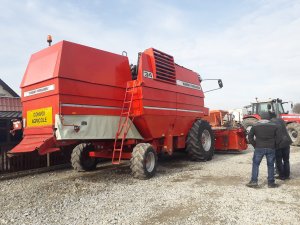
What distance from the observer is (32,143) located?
22.9ft

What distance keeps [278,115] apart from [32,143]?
12.3 m

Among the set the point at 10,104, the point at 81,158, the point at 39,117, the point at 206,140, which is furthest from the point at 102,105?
the point at 10,104

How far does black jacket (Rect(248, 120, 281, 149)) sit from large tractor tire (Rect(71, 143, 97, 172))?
467cm

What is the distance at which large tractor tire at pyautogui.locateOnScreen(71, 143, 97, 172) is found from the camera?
28.5ft

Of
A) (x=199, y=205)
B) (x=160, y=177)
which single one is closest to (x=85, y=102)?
(x=160, y=177)

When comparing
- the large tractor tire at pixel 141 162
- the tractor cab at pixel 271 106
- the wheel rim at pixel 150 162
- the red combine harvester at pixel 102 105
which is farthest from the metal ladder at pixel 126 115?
the tractor cab at pixel 271 106

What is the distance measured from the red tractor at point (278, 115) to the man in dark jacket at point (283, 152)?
7.92 m

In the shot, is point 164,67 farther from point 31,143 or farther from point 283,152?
point 31,143

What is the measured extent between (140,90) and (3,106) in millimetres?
10568

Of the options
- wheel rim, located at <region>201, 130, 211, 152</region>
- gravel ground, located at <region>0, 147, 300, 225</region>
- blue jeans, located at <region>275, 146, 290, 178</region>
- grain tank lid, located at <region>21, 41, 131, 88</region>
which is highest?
grain tank lid, located at <region>21, 41, 131, 88</region>

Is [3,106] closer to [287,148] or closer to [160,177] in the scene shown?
[160,177]

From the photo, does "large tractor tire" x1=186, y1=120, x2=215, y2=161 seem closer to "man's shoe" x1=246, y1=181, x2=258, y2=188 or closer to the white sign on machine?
"man's shoe" x1=246, y1=181, x2=258, y2=188

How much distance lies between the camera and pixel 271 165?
6379mm

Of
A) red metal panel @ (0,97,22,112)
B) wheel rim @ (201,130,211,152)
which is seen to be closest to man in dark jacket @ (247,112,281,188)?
wheel rim @ (201,130,211,152)
